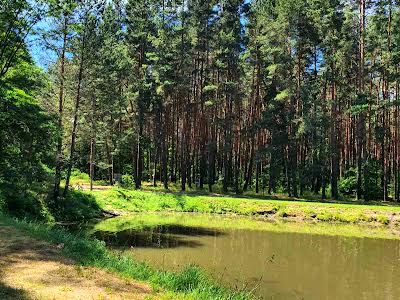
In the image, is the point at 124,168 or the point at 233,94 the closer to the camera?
the point at 233,94

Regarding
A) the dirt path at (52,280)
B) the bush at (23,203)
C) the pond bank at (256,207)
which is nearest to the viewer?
the dirt path at (52,280)


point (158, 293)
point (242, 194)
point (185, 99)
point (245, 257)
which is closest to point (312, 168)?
point (242, 194)

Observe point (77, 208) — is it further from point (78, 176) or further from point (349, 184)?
point (78, 176)

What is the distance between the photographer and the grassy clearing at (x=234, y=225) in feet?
68.9

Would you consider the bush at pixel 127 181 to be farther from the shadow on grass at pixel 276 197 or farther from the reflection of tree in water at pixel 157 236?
the reflection of tree in water at pixel 157 236

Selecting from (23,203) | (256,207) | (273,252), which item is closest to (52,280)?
(273,252)

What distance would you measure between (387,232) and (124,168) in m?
34.1

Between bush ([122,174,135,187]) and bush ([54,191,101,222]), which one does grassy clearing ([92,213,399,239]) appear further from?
bush ([122,174,135,187])

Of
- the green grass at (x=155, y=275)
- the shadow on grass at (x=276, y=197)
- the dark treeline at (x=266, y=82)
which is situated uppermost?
the dark treeline at (x=266, y=82)

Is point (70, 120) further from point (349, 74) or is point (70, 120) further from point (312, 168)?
point (349, 74)

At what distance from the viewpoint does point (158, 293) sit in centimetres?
730

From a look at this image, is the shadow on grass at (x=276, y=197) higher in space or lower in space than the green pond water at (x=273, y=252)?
higher

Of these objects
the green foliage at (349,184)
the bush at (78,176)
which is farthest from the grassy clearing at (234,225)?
the bush at (78,176)

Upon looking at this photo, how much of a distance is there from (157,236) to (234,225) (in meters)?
5.81
